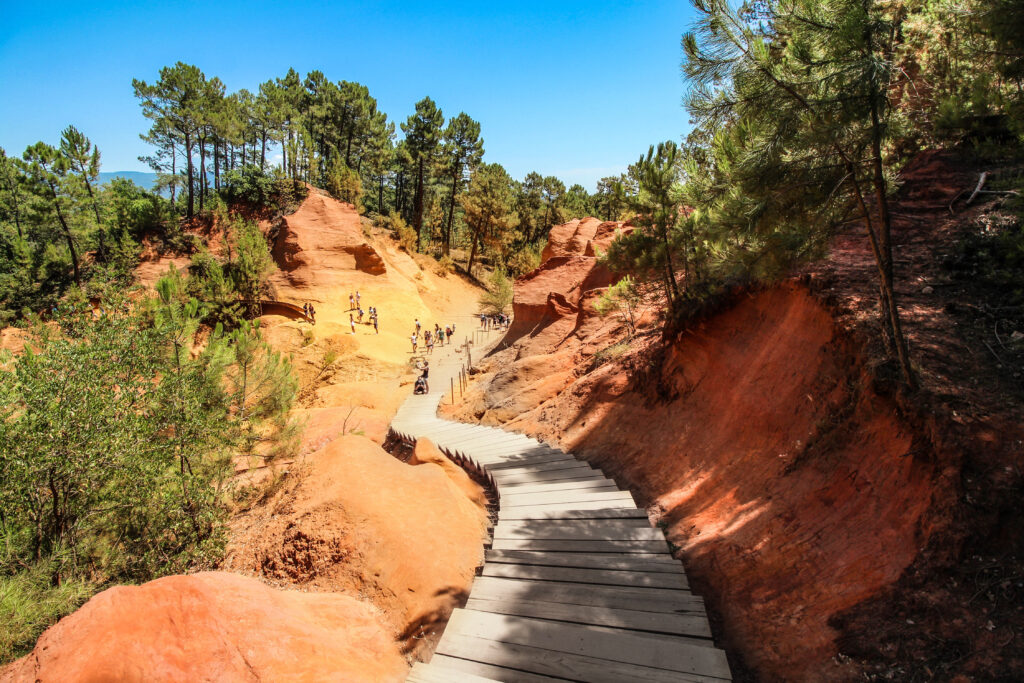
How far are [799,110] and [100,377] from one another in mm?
9807

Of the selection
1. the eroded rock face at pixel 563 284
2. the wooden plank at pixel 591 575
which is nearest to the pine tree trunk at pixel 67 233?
the eroded rock face at pixel 563 284

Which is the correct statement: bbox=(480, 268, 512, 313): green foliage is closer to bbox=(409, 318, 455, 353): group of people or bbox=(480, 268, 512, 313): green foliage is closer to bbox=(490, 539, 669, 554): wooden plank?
bbox=(409, 318, 455, 353): group of people

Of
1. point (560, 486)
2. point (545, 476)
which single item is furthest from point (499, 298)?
point (560, 486)

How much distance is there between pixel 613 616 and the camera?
459cm

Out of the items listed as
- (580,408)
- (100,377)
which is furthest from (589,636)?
(580,408)

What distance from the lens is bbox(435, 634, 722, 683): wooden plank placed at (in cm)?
377

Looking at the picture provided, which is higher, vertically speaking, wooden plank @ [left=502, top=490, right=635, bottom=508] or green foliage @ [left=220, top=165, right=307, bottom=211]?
green foliage @ [left=220, top=165, right=307, bottom=211]

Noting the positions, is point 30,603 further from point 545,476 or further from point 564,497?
point 545,476

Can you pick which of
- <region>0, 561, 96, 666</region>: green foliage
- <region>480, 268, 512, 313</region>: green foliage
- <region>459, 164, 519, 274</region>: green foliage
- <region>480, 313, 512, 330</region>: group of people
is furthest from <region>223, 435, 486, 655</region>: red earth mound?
<region>459, 164, 519, 274</region>: green foliage

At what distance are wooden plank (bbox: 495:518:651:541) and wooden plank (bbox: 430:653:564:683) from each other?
6.83 feet

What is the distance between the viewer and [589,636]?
14.0 feet

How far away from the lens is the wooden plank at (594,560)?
17.5 feet

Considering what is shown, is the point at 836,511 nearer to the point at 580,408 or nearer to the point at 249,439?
the point at 580,408

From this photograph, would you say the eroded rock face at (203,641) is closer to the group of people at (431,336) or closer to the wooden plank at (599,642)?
the wooden plank at (599,642)
